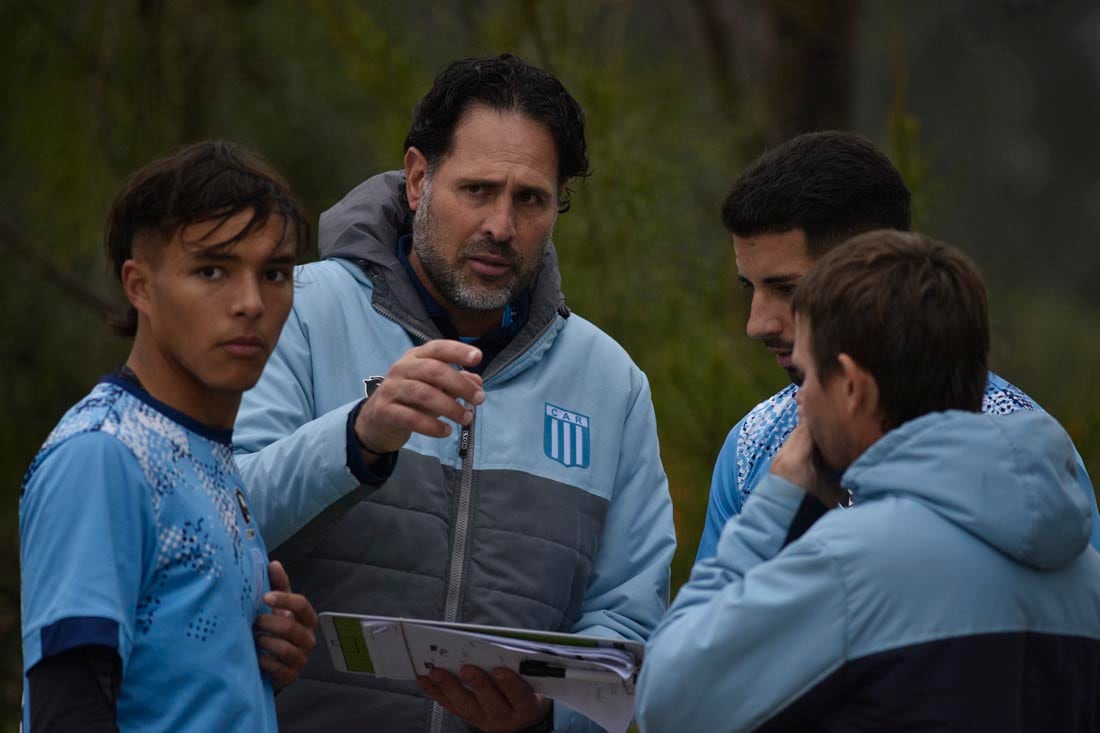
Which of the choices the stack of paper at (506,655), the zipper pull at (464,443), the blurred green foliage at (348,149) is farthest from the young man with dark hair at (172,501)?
→ the blurred green foliage at (348,149)

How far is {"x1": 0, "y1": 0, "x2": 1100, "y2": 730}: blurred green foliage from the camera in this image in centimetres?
450

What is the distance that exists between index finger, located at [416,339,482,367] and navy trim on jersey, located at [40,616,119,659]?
0.62 metres

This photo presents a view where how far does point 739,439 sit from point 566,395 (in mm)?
328

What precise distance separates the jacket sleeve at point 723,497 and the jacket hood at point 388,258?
40 cm

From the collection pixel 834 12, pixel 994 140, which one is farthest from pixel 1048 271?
pixel 834 12

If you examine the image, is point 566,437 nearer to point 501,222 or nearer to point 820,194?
point 501,222

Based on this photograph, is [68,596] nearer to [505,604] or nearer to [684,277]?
[505,604]

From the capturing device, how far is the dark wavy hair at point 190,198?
6.64ft

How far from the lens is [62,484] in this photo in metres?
1.85

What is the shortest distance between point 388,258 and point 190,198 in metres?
0.82

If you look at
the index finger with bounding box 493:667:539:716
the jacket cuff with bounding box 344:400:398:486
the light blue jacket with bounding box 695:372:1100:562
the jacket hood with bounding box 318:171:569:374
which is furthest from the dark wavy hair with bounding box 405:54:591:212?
the index finger with bounding box 493:667:539:716

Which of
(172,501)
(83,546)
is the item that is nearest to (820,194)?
(172,501)

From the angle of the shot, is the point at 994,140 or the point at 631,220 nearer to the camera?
the point at 631,220

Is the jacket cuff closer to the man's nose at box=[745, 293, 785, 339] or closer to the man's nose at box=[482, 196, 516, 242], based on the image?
the man's nose at box=[482, 196, 516, 242]
